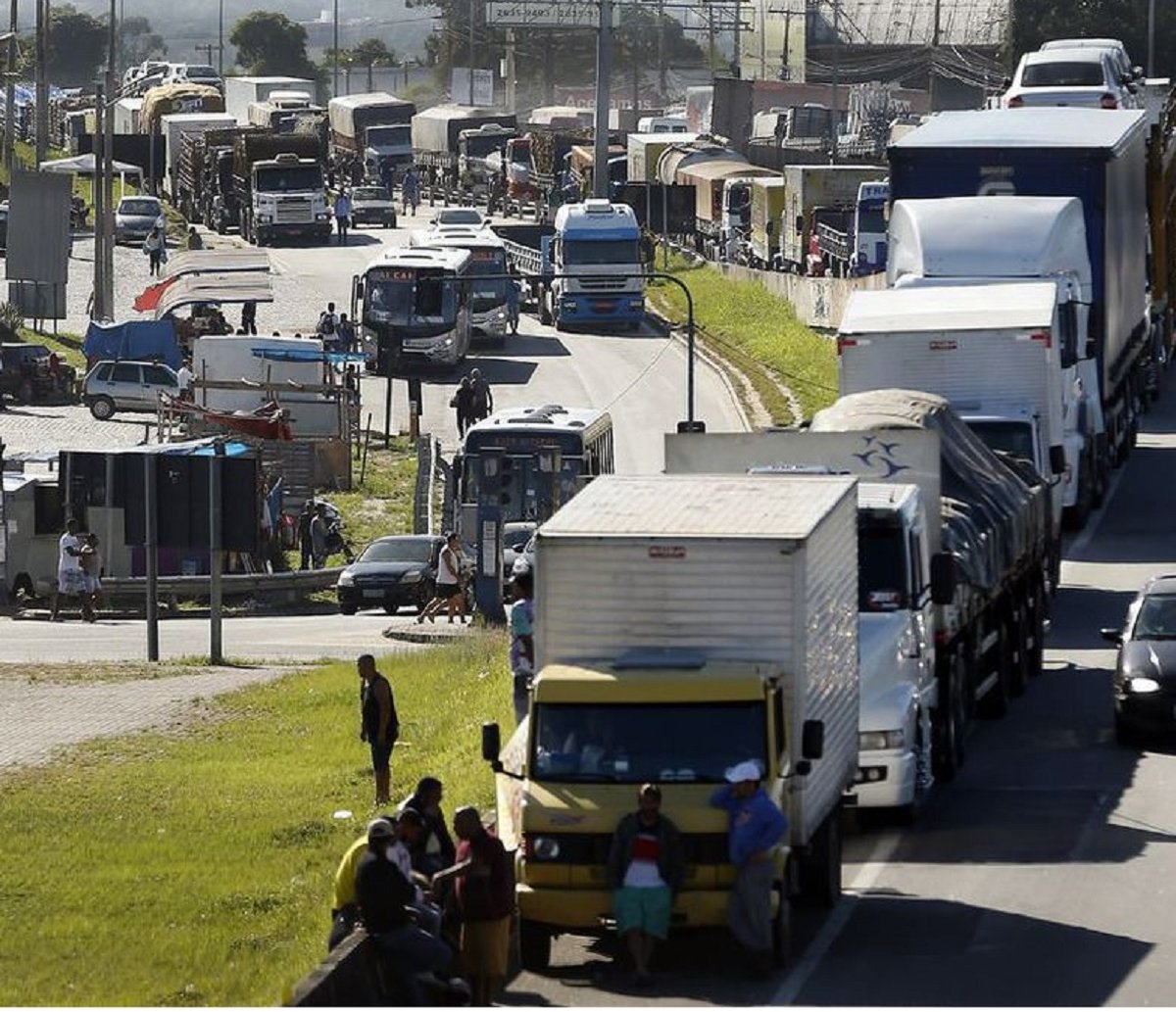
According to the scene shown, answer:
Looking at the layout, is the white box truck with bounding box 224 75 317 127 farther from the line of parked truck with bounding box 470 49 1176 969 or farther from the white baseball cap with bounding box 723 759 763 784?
the white baseball cap with bounding box 723 759 763 784

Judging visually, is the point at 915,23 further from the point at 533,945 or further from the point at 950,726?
the point at 533,945

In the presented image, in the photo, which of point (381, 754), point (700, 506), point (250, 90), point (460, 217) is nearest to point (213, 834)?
point (381, 754)

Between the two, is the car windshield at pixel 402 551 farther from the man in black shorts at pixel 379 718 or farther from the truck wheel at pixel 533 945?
the truck wheel at pixel 533 945

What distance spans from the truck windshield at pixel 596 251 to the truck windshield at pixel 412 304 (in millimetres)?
7117

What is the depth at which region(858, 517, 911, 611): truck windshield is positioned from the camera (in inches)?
885

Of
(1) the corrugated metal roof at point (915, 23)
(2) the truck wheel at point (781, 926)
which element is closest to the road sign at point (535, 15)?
(1) the corrugated metal roof at point (915, 23)

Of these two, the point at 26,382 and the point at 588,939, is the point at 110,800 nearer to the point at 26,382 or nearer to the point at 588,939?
the point at 588,939

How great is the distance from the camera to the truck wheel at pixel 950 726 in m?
24.0

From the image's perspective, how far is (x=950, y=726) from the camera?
24.2 metres

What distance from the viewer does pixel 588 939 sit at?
61.3ft

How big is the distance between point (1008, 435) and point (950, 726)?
35.4ft

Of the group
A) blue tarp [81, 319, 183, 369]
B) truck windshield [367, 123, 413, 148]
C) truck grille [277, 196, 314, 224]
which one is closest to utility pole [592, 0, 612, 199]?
truck grille [277, 196, 314, 224]

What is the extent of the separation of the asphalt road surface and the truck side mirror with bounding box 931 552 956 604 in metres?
1.61

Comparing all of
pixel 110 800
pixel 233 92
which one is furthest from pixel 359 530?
pixel 233 92
